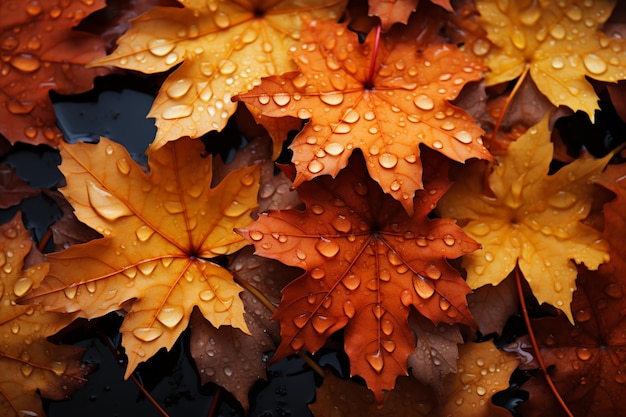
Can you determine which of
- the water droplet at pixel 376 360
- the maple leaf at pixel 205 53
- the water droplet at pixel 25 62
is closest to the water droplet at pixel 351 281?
the water droplet at pixel 376 360

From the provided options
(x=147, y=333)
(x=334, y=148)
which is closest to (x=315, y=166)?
(x=334, y=148)

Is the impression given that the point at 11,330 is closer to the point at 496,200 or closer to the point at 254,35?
the point at 254,35

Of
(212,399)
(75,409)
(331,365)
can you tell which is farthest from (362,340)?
(75,409)

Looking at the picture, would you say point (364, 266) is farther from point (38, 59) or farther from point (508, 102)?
point (38, 59)

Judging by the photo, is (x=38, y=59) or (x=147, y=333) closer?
(x=147, y=333)

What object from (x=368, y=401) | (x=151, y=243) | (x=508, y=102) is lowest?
(x=368, y=401)
